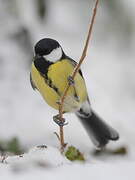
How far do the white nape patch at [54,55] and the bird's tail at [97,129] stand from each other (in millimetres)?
579

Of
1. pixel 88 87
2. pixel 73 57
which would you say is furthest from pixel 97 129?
pixel 73 57

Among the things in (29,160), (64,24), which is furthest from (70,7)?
(29,160)

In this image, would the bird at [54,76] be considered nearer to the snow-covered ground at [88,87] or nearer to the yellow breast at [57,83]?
the yellow breast at [57,83]

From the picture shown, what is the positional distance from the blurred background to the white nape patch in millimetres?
1593

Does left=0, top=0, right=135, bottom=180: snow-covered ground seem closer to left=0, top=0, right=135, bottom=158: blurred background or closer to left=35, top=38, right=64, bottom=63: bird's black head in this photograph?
left=0, top=0, right=135, bottom=158: blurred background

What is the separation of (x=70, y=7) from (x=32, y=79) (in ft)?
9.05

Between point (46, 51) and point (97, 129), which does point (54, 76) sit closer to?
point (46, 51)

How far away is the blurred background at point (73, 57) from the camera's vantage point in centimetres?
354

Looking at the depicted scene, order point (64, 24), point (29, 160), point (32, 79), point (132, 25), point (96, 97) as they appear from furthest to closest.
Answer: point (64, 24) < point (132, 25) < point (96, 97) < point (32, 79) < point (29, 160)

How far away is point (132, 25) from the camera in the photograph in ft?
13.7

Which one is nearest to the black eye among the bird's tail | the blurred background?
the bird's tail

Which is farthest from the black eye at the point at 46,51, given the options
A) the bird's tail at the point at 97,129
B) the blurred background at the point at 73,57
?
the blurred background at the point at 73,57

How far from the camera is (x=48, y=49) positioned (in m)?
1.71

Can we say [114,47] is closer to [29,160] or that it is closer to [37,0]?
[37,0]
